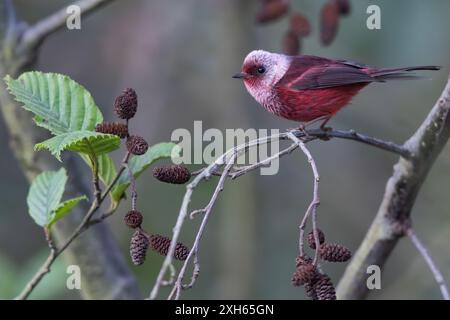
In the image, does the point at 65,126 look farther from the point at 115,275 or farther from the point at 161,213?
the point at 161,213

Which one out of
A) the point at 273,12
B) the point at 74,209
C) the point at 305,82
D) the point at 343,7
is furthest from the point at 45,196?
the point at 343,7

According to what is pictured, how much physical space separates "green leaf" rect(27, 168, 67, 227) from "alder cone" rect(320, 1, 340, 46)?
133 cm

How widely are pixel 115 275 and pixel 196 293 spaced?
101 inches

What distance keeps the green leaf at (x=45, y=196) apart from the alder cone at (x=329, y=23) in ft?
4.36

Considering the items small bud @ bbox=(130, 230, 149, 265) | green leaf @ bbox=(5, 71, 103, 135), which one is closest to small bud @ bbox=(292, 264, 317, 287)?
small bud @ bbox=(130, 230, 149, 265)

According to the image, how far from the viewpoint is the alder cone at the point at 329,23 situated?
10.4 ft

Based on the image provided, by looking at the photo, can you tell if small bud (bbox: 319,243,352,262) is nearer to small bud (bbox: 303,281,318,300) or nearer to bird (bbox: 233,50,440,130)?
small bud (bbox: 303,281,318,300)

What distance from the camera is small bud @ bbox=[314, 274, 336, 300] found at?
1.80 m

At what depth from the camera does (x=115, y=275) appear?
2.93m

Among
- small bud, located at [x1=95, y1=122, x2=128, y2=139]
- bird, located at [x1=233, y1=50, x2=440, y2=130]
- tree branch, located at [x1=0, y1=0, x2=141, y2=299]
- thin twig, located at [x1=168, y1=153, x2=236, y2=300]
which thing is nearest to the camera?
thin twig, located at [x1=168, y1=153, x2=236, y2=300]

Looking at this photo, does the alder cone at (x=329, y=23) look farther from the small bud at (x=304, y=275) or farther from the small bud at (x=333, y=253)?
the small bud at (x=304, y=275)

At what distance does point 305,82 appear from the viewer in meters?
3.26

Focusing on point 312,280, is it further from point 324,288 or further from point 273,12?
point 273,12
